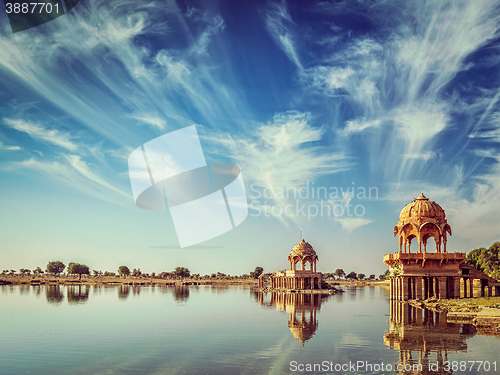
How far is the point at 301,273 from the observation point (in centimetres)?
10881

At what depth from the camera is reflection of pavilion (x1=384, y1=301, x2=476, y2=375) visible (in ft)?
78.9

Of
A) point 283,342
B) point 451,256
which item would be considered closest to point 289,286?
point 451,256

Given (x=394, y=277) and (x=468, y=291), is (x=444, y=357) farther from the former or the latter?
(x=468, y=291)

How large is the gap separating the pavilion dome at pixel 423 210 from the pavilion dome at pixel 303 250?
50809mm

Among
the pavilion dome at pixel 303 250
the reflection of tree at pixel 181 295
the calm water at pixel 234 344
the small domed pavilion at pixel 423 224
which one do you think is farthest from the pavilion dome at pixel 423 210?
the pavilion dome at pixel 303 250

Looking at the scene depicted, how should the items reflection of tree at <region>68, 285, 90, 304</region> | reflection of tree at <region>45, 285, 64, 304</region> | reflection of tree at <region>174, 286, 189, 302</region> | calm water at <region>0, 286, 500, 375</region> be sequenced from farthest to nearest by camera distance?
reflection of tree at <region>174, 286, 189, 302</region>, reflection of tree at <region>68, 285, 90, 304</region>, reflection of tree at <region>45, 285, 64, 304</region>, calm water at <region>0, 286, 500, 375</region>

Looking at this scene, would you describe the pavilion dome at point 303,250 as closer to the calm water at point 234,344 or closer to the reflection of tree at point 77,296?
the reflection of tree at point 77,296

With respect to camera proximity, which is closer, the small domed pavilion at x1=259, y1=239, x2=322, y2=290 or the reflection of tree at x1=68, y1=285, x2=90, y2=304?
the reflection of tree at x1=68, y1=285, x2=90, y2=304

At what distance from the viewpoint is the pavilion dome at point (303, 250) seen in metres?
112

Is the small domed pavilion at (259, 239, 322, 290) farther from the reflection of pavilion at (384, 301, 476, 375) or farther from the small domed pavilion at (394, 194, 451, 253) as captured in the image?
the reflection of pavilion at (384, 301, 476, 375)

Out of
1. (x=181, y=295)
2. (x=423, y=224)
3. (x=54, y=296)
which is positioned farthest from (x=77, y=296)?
(x=423, y=224)

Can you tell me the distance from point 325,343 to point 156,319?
2282 centimetres

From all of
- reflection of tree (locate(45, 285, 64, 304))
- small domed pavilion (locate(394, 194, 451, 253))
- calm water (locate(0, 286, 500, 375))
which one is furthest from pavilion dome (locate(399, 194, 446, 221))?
reflection of tree (locate(45, 285, 64, 304))

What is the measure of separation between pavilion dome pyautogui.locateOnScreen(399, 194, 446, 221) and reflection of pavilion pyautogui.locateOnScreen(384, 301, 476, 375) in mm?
19216
